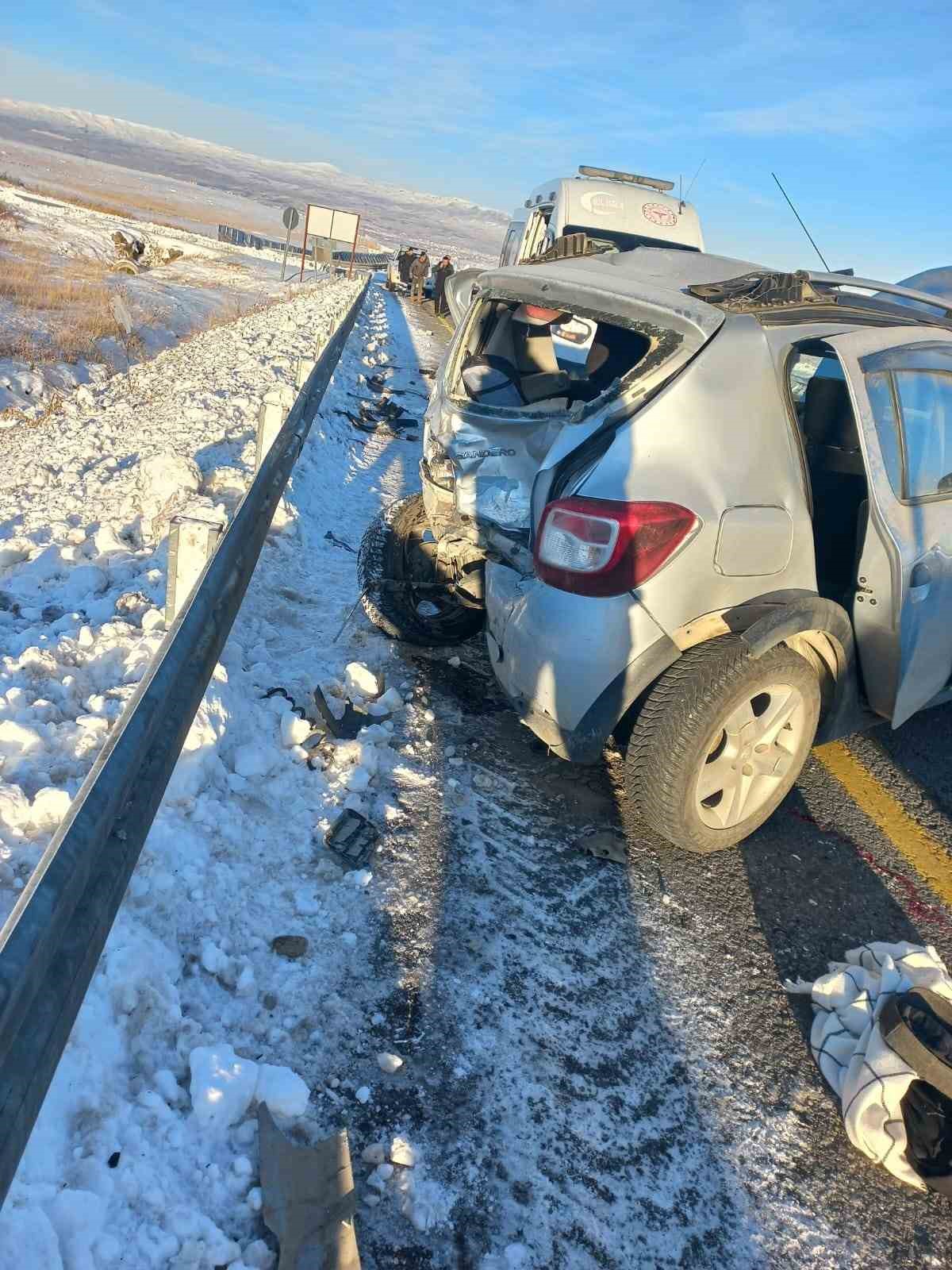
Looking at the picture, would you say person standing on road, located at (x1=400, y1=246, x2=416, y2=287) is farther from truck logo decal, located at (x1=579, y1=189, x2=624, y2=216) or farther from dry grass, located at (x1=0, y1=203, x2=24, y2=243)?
truck logo decal, located at (x1=579, y1=189, x2=624, y2=216)

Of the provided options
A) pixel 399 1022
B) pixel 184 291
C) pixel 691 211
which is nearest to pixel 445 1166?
pixel 399 1022

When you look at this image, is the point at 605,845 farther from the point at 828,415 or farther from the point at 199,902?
the point at 828,415

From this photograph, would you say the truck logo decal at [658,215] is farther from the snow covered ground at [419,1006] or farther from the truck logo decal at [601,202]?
the snow covered ground at [419,1006]

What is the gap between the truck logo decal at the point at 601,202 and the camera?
10742mm

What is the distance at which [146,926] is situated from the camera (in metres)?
2.39

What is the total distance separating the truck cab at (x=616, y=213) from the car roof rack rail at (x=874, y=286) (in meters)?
6.68

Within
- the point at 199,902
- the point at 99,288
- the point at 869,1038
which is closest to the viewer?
the point at 869,1038

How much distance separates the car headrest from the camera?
4289 millimetres

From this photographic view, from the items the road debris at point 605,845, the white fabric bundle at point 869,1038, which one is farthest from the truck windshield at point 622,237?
the white fabric bundle at point 869,1038

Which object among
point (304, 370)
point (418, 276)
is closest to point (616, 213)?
point (304, 370)

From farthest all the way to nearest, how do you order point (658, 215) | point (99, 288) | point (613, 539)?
1. point (99, 288)
2. point (658, 215)
3. point (613, 539)

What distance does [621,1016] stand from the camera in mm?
2686

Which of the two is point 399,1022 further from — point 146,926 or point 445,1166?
point 146,926

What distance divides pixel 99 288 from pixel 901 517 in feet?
71.2
